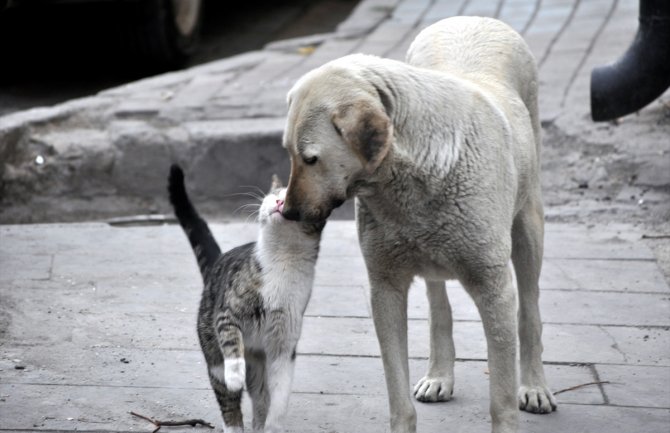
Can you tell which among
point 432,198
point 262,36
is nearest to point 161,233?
point 432,198

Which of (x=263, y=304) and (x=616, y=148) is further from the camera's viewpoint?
(x=616, y=148)

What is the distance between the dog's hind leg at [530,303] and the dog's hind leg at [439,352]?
28cm

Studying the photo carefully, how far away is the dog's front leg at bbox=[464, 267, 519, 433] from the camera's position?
3674 millimetres

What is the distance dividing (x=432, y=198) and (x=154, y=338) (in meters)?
1.88

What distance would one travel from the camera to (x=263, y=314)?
12.9 ft

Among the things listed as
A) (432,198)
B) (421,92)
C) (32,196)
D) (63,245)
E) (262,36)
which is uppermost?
(421,92)

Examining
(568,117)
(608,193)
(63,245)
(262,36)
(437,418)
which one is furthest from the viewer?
(262,36)

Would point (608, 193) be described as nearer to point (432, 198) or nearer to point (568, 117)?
point (568, 117)

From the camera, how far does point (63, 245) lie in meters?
6.21

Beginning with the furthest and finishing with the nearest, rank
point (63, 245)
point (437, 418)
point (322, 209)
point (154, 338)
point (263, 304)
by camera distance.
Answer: point (63, 245), point (154, 338), point (437, 418), point (263, 304), point (322, 209)

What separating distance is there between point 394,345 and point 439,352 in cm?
67

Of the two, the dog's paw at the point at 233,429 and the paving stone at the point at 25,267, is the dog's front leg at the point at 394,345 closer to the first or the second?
the dog's paw at the point at 233,429

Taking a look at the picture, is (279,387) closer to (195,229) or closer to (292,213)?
(292,213)

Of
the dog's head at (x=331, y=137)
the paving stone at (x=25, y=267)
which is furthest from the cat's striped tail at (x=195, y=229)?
the paving stone at (x=25, y=267)
